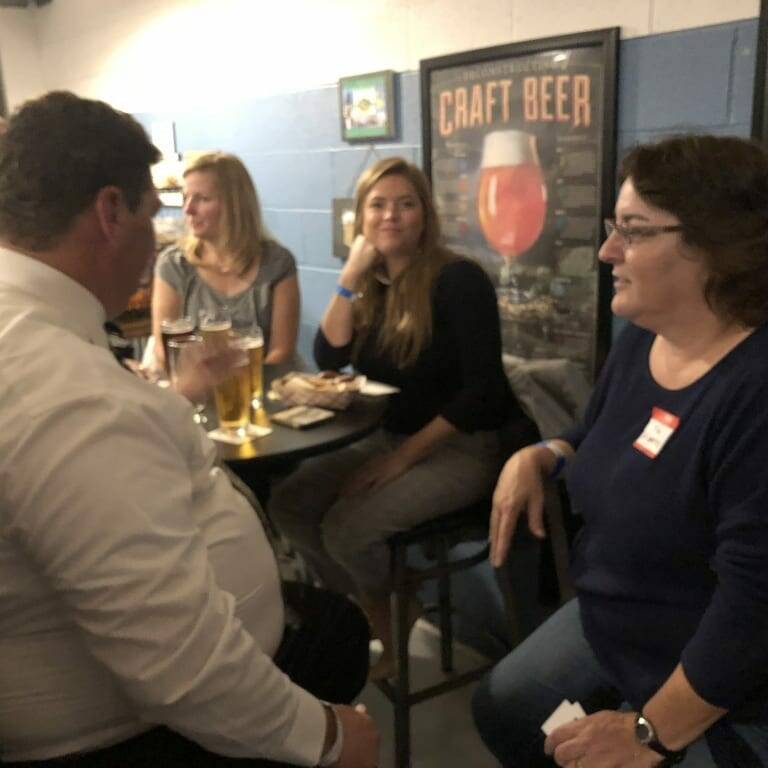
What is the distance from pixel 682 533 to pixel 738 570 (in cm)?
11

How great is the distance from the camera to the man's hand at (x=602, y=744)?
1.13 meters

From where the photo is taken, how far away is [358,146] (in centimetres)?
275

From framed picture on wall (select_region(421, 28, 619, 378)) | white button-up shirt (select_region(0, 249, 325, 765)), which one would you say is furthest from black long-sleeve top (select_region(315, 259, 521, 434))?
white button-up shirt (select_region(0, 249, 325, 765))

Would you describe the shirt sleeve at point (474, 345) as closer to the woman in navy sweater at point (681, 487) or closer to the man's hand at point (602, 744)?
the woman in navy sweater at point (681, 487)

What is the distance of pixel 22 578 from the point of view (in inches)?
34.8

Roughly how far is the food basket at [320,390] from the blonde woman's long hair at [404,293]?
22cm

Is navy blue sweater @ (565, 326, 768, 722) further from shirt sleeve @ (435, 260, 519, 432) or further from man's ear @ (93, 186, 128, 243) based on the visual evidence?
man's ear @ (93, 186, 128, 243)

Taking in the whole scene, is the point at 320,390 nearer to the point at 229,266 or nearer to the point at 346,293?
the point at 346,293

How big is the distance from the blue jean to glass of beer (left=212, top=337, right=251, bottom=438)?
2.31 feet

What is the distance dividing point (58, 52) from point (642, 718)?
4565 mm

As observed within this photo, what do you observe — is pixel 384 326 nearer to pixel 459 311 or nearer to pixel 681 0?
pixel 459 311

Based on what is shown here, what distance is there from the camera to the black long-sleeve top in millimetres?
2025

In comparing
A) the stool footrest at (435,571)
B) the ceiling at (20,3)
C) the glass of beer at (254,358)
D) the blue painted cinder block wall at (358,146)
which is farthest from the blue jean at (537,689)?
the ceiling at (20,3)

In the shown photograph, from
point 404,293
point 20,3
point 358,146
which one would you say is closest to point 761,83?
point 404,293
